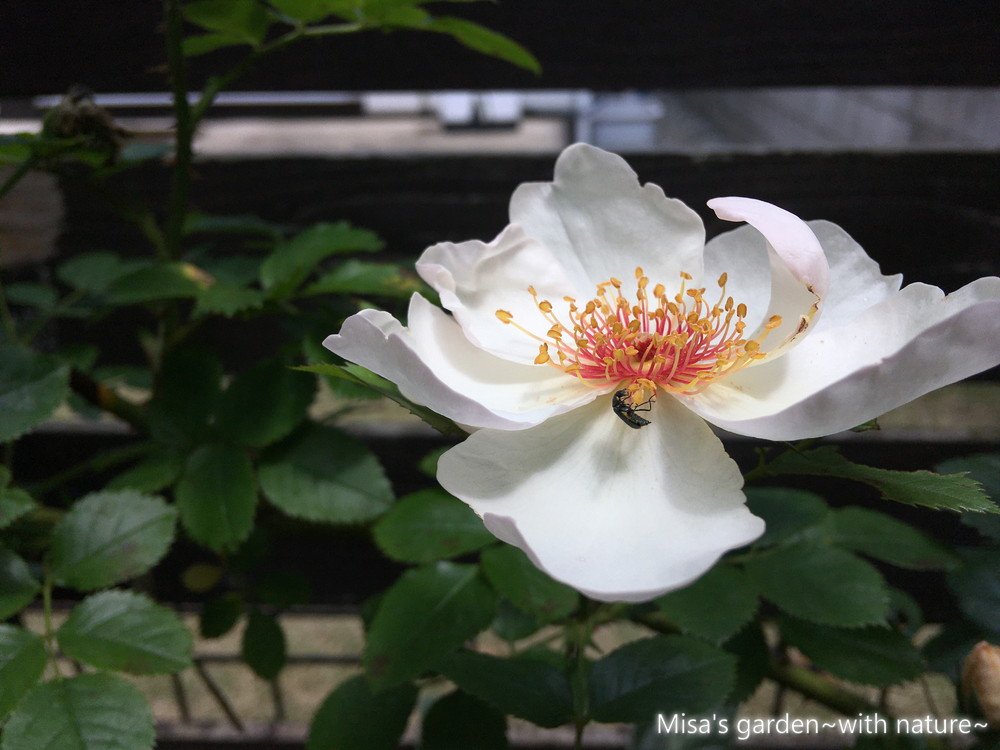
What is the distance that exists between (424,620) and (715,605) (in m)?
0.20

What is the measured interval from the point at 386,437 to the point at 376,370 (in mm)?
505

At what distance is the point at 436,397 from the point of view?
0.86 feet

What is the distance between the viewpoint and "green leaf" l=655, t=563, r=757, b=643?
0.44 m

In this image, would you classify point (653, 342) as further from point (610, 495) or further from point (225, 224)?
point (225, 224)

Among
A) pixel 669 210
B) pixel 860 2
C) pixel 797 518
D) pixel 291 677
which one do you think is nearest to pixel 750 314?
pixel 669 210

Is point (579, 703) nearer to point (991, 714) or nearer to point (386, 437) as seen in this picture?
point (991, 714)

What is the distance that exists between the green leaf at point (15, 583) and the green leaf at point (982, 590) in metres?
0.57

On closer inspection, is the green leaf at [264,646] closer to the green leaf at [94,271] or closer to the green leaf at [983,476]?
the green leaf at [94,271]

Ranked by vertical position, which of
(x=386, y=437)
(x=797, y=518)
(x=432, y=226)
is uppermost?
(x=432, y=226)

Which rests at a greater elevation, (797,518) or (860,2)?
(860,2)

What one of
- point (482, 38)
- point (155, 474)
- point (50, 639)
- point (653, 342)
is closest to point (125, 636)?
point (50, 639)

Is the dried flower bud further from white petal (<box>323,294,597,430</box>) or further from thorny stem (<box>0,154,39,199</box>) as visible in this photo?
thorny stem (<box>0,154,39,199</box>)

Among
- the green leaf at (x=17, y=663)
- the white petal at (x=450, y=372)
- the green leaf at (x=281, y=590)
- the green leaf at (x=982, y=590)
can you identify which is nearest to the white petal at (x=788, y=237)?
the white petal at (x=450, y=372)

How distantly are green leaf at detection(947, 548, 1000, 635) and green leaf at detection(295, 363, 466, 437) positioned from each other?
0.32m
